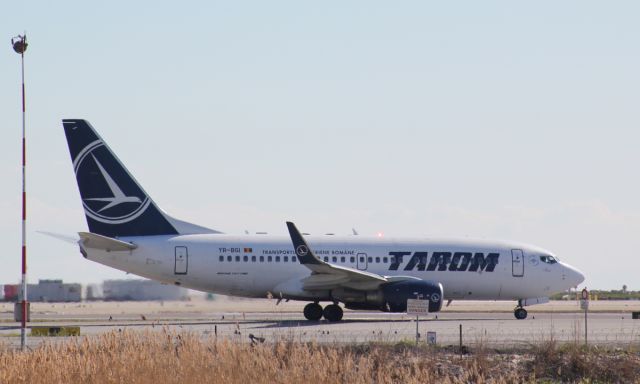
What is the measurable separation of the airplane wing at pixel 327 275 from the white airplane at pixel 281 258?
0.12 feet

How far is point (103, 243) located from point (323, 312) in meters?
8.63

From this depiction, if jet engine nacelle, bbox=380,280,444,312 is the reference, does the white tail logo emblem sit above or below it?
above

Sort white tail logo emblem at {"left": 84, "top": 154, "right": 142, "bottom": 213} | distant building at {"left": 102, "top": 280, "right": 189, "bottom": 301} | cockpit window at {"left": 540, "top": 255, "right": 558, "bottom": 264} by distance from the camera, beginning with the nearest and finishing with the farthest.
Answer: white tail logo emblem at {"left": 84, "top": 154, "right": 142, "bottom": 213}
cockpit window at {"left": 540, "top": 255, "right": 558, "bottom": 264}
distant building at {"left": 102, "top": 280, "right": 189, "bottom": 301}

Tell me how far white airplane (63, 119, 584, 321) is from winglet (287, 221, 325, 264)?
0.12 feet

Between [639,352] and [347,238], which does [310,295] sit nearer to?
[347,238]

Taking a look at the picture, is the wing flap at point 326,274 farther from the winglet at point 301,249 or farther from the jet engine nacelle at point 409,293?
the jet engine nacelle at point 409,293

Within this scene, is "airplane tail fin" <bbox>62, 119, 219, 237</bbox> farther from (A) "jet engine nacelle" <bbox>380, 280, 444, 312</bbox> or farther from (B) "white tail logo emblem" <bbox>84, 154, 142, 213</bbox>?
(A) "jet engine nacelle" <bbox>380, 280, 444, 312</bbox>

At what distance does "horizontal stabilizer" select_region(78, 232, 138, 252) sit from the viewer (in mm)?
38750

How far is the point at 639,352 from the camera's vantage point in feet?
82.5

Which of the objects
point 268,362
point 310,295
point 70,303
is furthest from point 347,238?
point 70,303

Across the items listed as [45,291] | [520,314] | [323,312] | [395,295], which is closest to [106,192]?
[323,312]

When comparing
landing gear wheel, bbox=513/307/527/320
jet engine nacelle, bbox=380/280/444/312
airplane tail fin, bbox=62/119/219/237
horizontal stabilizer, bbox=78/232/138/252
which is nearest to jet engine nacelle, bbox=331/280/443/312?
jet engine nacelle, bbox=380/280/444/312

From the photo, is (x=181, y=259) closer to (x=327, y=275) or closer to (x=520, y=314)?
(x=327, y=275)

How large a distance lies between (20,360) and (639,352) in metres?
14.3
